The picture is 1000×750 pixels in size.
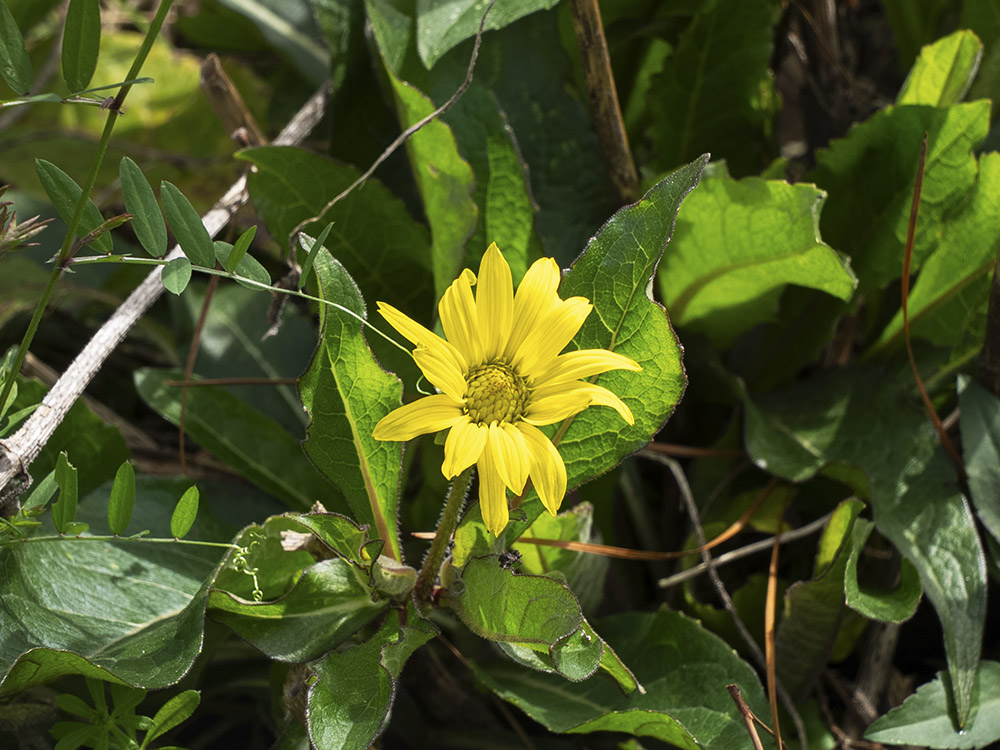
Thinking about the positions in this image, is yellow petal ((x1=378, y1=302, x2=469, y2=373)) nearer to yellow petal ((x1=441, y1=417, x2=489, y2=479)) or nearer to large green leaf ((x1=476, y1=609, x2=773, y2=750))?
yellow petal ((x1=441, y1=417, x2=489, y2=479))

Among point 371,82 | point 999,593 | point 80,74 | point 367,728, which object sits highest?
point 80,74

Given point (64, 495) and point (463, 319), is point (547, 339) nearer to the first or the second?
point (463, 319)

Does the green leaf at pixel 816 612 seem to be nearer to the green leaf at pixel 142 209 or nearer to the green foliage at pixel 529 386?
the green foliage at pixel 529 386

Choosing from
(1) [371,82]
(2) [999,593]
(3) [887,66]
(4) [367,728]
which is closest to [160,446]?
(1) [371,82]

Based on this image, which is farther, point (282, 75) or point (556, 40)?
point (282, 75)

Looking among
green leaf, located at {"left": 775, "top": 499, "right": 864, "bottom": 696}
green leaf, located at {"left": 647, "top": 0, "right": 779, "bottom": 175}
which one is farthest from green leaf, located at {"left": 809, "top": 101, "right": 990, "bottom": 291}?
green leaf, located at {"left": 775, "top": 499, "right": 864, "bottom": 696}

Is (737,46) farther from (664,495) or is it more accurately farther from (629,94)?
(664,495)

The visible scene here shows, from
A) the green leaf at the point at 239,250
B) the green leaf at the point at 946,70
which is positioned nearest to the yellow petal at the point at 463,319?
the green leaf at the point at 239,250
